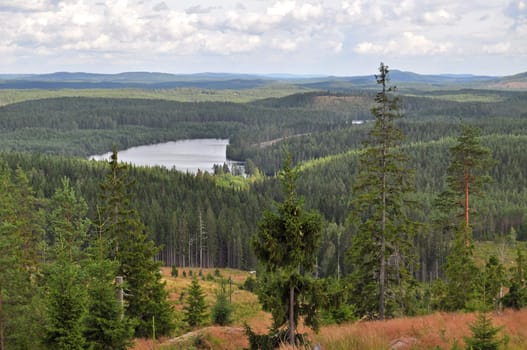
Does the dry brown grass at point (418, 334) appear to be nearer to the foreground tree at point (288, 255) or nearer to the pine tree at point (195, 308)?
the foreground tree at point (288, 255)

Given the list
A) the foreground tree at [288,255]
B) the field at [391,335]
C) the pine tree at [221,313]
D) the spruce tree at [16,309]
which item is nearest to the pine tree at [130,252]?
the field at [391,335]

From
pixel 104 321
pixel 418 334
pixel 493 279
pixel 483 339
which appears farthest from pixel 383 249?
pixel 104 321

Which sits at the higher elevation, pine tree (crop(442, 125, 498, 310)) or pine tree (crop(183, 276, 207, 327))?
pine tree (crop(442, 125, 498, 310))

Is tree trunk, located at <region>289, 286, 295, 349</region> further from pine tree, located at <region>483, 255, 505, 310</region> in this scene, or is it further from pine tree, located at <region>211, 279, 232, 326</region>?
pine tree, located at <region>211, 279, 232, 326</region>

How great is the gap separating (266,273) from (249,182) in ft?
560

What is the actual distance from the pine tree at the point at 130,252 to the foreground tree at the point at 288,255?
15.6m

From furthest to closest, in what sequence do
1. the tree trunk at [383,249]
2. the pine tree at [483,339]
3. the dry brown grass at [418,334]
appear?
the tree trunk at [383,249], the dry brown grass at [418,334], the pine tree at [483,339]

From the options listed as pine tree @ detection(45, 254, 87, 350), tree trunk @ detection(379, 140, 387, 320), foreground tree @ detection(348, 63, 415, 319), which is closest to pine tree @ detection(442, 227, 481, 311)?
foreground tree @ detection(348, 63, 415, 319)

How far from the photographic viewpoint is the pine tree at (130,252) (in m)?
29.1

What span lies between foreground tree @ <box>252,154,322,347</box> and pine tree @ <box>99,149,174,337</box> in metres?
15.6

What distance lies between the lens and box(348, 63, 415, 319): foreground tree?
86.4ft

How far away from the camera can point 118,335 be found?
21219 mm

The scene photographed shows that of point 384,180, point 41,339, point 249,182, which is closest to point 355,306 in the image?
point 384,180

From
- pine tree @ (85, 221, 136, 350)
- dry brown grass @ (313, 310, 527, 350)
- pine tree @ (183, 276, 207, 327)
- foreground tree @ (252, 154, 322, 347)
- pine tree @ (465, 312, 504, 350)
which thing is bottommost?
pine tree @ (183, 276, 207, 327)
